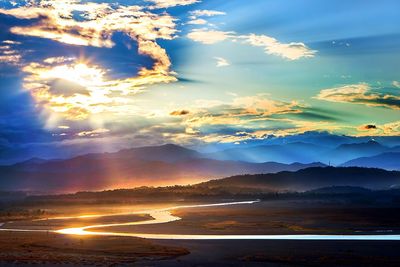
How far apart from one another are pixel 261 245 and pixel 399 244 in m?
10.9

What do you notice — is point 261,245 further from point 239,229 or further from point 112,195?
point 112,195

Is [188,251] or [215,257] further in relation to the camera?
[188,251]

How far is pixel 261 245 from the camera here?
50.0m

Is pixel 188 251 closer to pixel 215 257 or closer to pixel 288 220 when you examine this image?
pixel 215 257

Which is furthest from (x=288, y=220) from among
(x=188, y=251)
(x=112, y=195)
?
(x=112, y=195)

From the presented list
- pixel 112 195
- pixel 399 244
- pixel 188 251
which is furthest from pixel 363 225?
pixel 112 195

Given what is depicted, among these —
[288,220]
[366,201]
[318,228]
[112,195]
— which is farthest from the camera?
[112,195]

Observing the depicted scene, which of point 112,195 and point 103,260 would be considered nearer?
point 103,260

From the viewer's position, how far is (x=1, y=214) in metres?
98.8

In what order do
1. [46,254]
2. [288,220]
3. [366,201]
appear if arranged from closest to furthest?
[46,254]
[288,220]
[366,201]

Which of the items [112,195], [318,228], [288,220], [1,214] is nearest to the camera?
[318,228]

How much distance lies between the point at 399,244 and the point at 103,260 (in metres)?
23.5

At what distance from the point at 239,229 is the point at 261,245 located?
17285 mm

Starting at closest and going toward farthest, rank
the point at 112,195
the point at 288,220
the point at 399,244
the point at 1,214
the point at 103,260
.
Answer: the point at 103,260
the point at 399,244
the point at 288,220
the point at 1,214
the point at 112,195
